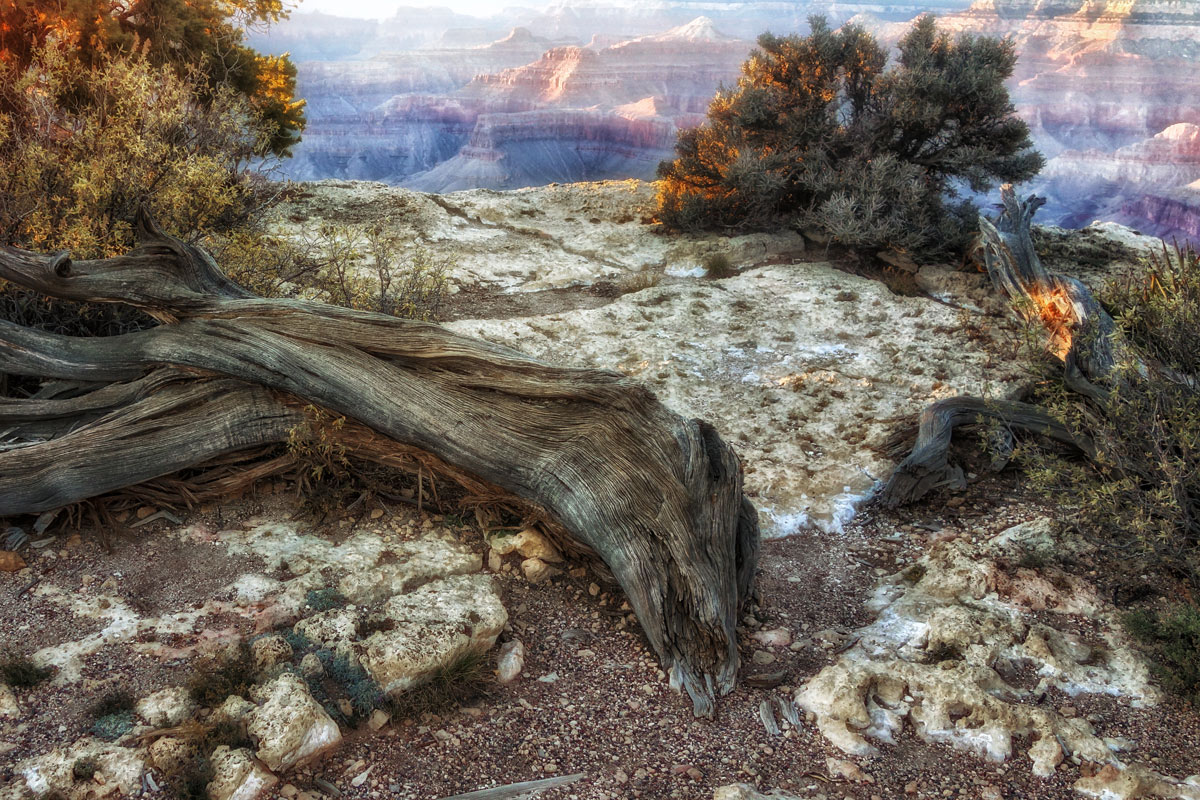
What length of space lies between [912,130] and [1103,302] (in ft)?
21.8

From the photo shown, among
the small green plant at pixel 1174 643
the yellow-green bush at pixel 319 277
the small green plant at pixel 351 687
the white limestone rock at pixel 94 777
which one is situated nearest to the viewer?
the white limestone rock at pixel 94 777

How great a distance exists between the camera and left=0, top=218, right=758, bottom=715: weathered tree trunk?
5.27 metres

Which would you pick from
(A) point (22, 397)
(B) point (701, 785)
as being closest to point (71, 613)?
(A) point (22, 397)

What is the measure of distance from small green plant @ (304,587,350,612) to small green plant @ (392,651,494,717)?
76 cm

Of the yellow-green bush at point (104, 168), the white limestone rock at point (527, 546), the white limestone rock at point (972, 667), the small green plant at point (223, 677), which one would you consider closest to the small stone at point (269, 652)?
the small green plant at point (223, 677)

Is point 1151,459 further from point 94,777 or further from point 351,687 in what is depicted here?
point 94,777

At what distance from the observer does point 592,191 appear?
57.2ft

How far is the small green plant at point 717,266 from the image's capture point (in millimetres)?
13109

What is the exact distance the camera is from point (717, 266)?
13172 mm

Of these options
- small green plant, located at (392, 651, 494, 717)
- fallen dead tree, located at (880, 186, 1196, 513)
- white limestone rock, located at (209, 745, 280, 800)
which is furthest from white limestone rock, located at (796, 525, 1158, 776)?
white limestone rock, located at (209, 745, 280, 800)

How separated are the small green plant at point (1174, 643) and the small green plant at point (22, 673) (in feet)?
19.2

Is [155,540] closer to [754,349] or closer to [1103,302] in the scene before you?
[754,349]

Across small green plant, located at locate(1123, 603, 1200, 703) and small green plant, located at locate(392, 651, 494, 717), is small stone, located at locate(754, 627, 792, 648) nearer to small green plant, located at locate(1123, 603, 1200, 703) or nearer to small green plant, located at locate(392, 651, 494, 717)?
small green plant, located at locate(392, 651, 494, 717)

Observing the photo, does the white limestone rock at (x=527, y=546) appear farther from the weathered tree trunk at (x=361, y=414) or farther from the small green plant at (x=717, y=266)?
the small green plant at (x=717, y=266)
